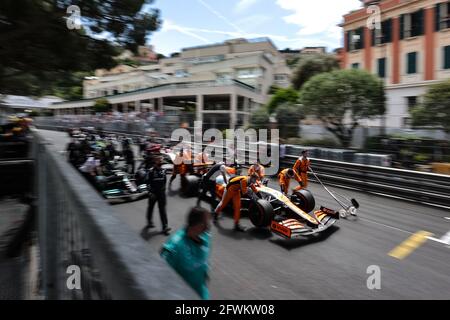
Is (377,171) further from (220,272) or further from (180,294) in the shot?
(180,294)

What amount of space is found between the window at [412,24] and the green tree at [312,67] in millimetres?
13283

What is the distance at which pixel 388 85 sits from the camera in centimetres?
2647

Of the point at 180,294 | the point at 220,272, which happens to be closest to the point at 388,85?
the point at 220,272

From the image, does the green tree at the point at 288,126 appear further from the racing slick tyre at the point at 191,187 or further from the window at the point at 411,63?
the window at the point at 411,63

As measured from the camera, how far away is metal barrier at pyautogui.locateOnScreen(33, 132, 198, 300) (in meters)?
1.09

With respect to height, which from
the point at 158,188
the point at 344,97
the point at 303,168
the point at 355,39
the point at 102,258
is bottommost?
the point at 158,188

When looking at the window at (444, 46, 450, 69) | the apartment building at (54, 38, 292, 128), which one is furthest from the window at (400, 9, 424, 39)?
the apartment building at (54, 38, 292, 128)

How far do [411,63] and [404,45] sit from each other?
5.12 feet

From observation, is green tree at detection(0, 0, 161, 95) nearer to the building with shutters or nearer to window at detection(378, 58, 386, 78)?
the building with shutters

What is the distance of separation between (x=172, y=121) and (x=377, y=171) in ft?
43.5

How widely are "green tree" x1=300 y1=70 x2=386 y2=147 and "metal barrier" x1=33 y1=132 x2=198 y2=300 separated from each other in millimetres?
16032

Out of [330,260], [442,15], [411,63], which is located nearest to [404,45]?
[411,63]

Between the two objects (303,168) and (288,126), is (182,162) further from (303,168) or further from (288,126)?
(288,126)

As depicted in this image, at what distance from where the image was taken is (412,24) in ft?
82.7
